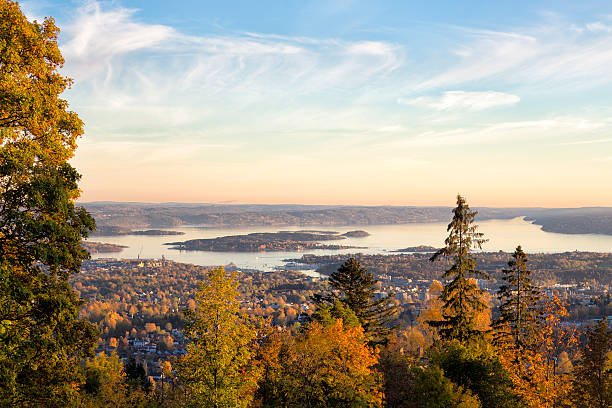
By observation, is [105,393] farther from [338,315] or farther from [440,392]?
[440,392]

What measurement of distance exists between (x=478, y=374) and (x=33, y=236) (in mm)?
21344

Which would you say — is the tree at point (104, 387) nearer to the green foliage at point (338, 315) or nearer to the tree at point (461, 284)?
the green foliage at point (338, 315)

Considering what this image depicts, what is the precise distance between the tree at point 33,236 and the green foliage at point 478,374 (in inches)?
700

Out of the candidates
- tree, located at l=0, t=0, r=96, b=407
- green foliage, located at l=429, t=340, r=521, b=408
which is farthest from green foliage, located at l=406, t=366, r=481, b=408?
tree, located at l=0, t=0, r=96, b=407

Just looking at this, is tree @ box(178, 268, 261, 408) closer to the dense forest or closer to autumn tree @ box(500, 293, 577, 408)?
the dense forest

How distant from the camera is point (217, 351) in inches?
830

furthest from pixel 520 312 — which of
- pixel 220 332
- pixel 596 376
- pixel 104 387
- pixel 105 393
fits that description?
pixel 104 387

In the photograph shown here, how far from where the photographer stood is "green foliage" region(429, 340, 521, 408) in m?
23.8

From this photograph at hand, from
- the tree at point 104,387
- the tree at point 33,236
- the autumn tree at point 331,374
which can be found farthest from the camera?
the tree at point 104,387

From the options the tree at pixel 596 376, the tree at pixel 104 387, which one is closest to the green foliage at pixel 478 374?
the tree at pixel 596 376

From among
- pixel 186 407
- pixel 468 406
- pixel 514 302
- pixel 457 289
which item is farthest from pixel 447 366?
pixel 186 407

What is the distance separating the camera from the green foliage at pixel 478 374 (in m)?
23.8

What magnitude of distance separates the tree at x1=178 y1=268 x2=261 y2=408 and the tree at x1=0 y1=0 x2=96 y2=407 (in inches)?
299

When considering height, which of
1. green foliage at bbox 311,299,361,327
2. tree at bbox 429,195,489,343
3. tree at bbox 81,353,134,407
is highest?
tree at bbox 429,195,489,343
